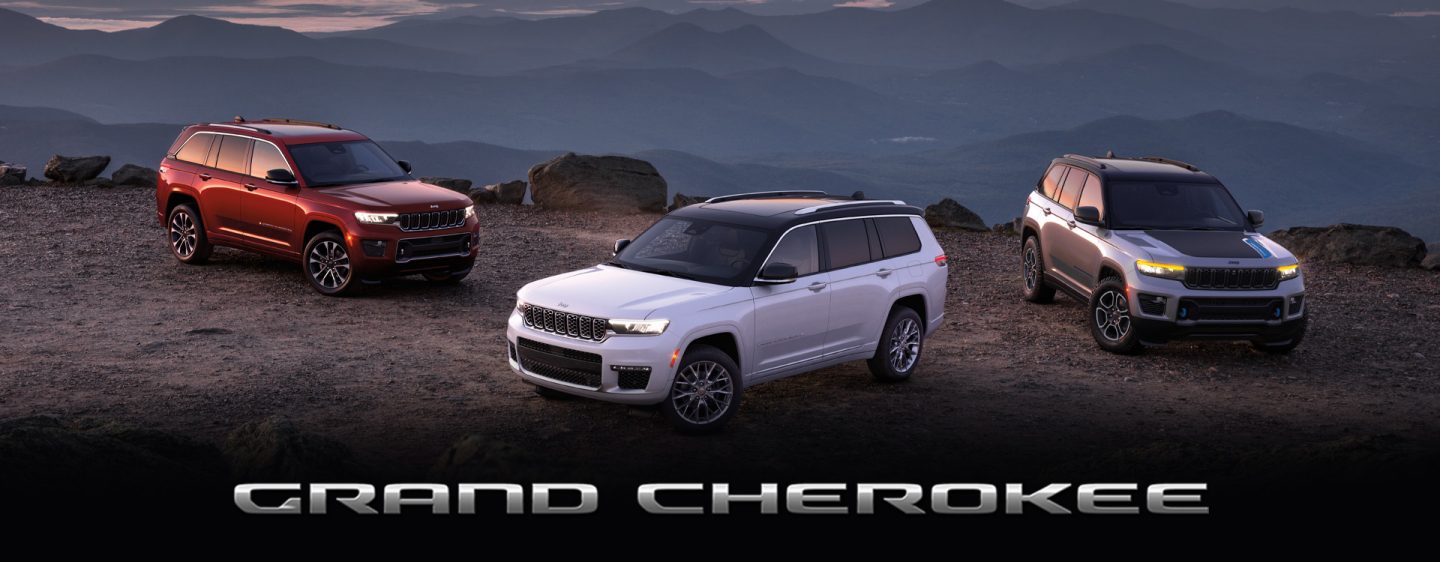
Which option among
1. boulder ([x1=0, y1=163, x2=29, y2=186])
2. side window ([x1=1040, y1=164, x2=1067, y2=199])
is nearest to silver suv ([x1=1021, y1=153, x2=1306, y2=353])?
side window ([x1=1040, y1=164, x2=1067, y2=199])

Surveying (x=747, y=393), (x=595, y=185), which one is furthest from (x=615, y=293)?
(x=595, y=185)

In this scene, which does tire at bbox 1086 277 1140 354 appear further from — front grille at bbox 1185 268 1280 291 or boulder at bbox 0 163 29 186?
boulder at bbox 0 163 29 186

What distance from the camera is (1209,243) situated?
13898 mm

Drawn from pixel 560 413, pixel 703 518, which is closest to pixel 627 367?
pixel 560 413

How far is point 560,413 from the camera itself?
10.9 meters

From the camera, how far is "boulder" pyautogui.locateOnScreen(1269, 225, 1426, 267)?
69.2 ft

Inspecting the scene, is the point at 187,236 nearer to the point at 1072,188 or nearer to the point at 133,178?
the point at 133,178

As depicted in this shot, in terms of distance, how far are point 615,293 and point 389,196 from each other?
733 cm

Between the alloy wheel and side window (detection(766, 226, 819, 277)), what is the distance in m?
1.20

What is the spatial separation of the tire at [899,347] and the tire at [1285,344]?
459 centimetres

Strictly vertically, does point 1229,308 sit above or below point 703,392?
above

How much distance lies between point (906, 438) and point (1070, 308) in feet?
24.6

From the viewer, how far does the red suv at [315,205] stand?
1606 cm

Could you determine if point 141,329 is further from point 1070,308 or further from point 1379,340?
point 1379,340
